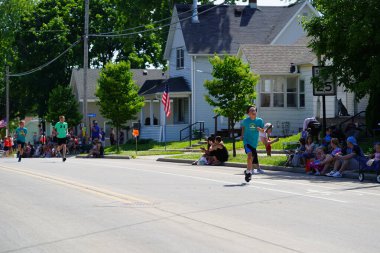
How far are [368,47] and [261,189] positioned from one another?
10.6 meters

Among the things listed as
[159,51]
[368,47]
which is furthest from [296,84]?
[159,51]

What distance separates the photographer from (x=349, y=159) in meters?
20.8

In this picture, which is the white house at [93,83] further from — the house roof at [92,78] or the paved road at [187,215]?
the paved road at [187,215]

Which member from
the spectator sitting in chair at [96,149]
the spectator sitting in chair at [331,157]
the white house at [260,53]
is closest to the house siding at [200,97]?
the white house at [260,53]

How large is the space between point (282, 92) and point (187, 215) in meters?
33.1

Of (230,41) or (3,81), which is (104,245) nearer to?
(230,41)

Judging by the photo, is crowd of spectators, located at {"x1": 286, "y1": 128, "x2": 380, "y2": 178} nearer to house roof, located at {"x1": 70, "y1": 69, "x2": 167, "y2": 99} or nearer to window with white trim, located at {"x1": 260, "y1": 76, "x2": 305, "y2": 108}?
window with white trim, located at {"x1": 260, "y1": 76, "x2": 305, "y2": 108}

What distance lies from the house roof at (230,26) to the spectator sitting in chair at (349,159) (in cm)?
2849

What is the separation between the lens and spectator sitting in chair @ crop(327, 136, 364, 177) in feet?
67.9

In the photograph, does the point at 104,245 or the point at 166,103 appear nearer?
the point at 104,245

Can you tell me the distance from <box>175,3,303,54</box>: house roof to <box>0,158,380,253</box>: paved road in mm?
31576

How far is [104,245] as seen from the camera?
9.17 metres

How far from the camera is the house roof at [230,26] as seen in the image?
164 feet

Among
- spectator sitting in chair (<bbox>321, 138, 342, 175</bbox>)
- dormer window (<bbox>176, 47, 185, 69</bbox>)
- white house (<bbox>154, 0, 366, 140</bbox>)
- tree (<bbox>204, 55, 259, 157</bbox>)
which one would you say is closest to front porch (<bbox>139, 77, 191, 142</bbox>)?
white house (<bbox>154, 0, 366, 140</bbox>)
